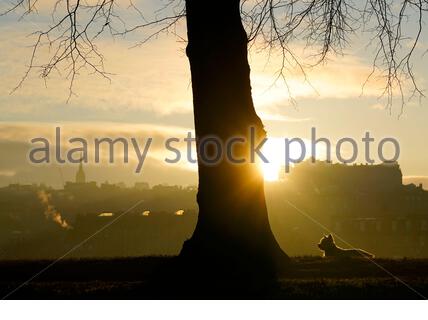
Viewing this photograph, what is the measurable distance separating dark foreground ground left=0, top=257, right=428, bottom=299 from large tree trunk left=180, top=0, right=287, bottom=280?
30.3 inches

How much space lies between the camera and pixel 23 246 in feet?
475

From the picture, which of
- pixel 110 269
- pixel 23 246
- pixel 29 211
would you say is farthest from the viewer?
pixel 29 211

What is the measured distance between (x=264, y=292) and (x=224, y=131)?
3.26m

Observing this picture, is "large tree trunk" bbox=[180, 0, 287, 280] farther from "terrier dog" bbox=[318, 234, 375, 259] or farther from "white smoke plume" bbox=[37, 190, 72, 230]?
"white smoke plume" bbox=[37, 190, 72, 230]

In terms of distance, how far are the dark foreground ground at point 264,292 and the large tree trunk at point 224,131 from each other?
0.77 m

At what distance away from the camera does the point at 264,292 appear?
11203mm

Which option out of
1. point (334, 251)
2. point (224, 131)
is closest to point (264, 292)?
point (224, 131)

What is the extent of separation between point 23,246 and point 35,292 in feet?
455

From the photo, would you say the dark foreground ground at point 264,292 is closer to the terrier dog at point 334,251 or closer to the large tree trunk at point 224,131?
the large tree trunk at point 224,131

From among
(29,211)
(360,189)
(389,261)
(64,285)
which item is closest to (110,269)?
(64,285)

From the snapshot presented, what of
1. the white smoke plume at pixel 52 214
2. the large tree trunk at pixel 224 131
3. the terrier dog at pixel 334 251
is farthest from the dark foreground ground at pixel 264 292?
the white smoke plume at pixel 52 214

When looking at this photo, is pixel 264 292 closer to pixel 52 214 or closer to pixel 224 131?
pixel 224 131

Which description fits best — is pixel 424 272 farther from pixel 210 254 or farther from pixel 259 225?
pixel 210 254

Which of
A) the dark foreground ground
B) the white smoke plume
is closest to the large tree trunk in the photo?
the dark foreground ground
